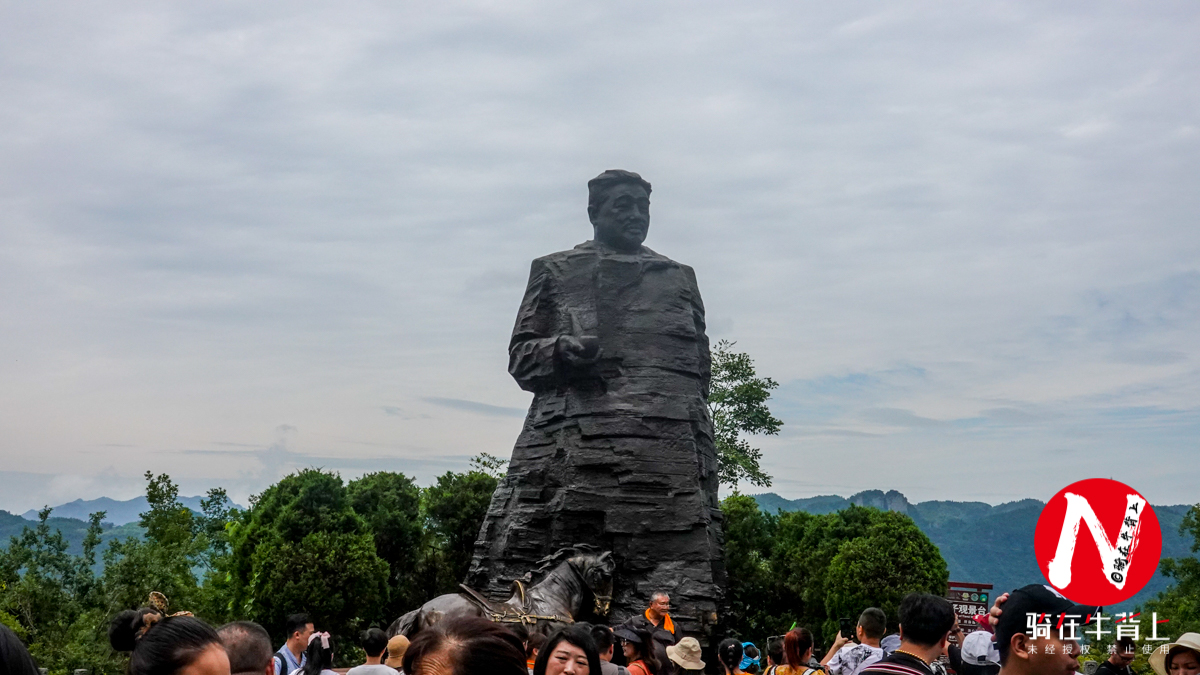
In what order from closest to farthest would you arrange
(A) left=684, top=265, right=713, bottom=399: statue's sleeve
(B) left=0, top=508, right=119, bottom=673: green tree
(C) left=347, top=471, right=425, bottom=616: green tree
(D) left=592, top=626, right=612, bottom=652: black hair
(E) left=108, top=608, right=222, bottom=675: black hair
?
(E) left=108, top=608, right=222, bottom=675: black hair → (D) left=592, top=626, right=612, bottom=652: black hair → (B) left=0, top=508, right=119, bottom=673: green tree → (A) left=684, top=265, right=713, bottom=399: statue's sleeve → (C) left=347, top=471, right=425, bottom=616: green tree

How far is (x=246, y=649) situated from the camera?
14.2ft

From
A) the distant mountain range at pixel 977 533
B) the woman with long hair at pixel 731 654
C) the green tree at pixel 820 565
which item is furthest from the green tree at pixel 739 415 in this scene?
the distant mountain range at pixel 977 533

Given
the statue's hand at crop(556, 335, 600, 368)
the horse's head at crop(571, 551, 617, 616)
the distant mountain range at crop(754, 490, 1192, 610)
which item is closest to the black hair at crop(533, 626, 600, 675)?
the horse's head at crop(571, 551, 617, 616)

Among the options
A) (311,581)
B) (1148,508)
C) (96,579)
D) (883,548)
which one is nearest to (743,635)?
(883,548)

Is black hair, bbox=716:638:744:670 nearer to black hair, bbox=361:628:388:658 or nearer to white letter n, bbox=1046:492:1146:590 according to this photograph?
black hair, bbox=361:628:388:658

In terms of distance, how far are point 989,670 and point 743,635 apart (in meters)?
22.5

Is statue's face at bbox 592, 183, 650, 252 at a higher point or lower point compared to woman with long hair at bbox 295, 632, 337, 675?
higher

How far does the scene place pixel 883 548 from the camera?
24.5m

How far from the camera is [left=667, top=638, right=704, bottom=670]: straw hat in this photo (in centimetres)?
739

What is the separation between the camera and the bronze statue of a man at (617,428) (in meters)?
17.2

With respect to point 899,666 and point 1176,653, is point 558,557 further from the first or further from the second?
point 899,666

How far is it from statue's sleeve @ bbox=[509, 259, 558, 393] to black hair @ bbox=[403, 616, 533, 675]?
15.2 metres

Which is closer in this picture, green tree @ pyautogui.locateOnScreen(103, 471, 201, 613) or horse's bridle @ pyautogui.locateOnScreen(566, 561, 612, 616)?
horse's bridle @ pyautogui.locateOnScreen(566, 561, 612, 616)

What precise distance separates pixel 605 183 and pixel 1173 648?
47.1 ft
